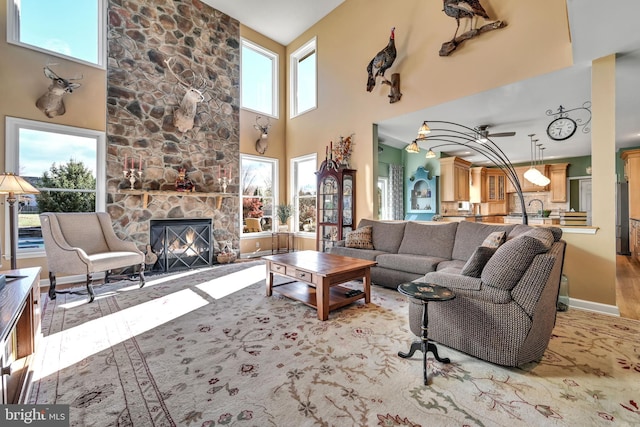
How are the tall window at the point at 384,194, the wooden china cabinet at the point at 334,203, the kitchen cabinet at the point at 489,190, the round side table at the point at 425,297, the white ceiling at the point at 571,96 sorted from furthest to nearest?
the kitchen cabinet at the point at 489,190
the tall window at the point at 384,194
the wooden china cabinet at the point at 334,203
the white ceiling at the point at 571,96
the round side table at the point at 425,297

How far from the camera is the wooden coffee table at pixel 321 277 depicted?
2758 mm

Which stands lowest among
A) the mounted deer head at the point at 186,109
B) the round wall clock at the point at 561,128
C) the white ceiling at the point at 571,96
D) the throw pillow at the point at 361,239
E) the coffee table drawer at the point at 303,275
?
the coffee table drawer at the point at 303,275

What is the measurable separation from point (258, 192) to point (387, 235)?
3.41m

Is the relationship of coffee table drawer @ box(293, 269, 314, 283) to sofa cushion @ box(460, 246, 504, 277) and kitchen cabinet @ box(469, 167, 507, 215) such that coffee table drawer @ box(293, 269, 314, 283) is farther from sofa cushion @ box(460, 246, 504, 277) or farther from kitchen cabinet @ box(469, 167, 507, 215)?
kitchen cabinet @ box(469, 167, 507, 215)

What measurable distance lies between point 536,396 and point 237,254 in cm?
535

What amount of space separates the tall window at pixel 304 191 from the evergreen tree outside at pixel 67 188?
3866mm

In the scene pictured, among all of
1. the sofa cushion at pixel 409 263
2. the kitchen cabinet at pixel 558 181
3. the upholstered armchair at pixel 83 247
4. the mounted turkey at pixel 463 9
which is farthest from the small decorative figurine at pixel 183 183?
the kitchen cabinet at pixel 558 181

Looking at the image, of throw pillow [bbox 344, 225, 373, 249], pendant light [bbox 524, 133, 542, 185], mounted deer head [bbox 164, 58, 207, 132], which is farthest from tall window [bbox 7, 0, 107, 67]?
pendant light [bbox 524, 133, 542, 185]

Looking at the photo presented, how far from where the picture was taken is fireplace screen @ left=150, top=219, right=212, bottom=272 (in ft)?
16.2

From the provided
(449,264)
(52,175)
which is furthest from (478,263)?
(52,175)

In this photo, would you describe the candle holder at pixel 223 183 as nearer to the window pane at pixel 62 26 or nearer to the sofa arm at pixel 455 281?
the window pane at pixel 62 26

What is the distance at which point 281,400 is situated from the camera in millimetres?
1617

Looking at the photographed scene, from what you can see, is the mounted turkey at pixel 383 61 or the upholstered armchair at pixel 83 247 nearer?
the upholstered armchair at pixel 83 247

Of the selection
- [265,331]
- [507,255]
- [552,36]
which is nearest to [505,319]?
[507,255]
